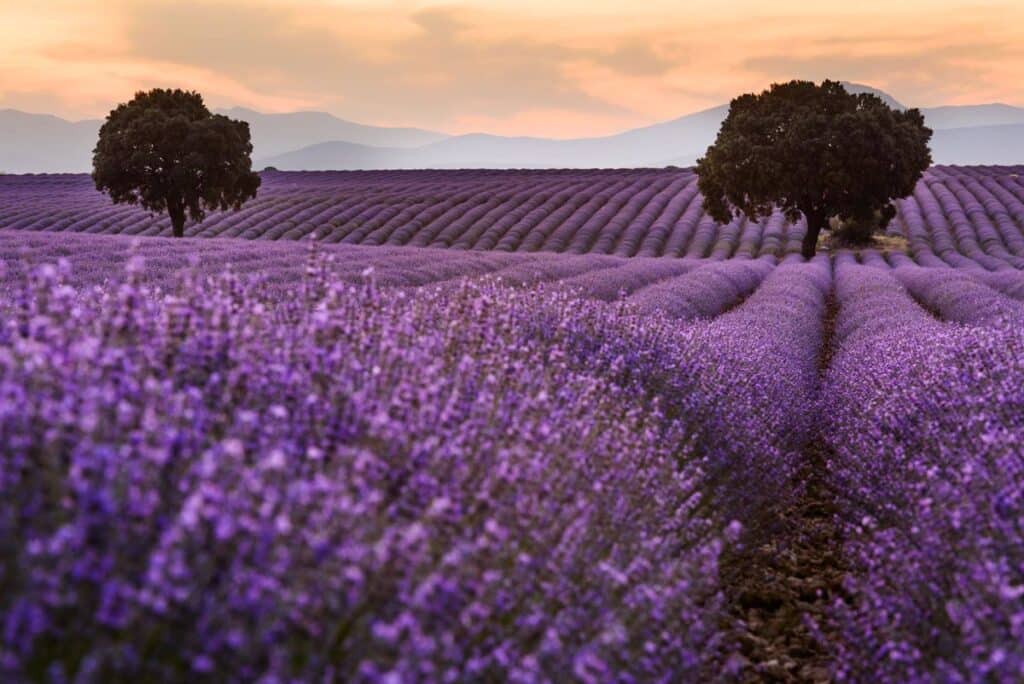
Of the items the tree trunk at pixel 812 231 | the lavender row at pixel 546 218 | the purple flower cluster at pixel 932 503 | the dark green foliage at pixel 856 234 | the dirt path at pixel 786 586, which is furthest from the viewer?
the dark green foliage at pixel 856 234

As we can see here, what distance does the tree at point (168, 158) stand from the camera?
27.3 metres

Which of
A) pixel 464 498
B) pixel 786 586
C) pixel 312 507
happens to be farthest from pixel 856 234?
pixel 312 507

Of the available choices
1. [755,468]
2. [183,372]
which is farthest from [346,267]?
[183,372]

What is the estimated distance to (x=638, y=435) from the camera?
14.8ft

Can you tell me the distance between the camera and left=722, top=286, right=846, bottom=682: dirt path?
4.58 meters

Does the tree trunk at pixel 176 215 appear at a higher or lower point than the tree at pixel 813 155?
lower

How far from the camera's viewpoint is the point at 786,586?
5.49 meters

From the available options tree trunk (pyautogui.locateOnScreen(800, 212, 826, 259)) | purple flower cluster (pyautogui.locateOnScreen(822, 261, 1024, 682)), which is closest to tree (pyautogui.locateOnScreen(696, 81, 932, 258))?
tree trunk (pyautogui.locateOnScreen(800, 212, 826, 259))

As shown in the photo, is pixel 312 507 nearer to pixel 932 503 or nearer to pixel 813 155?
pixel 932 503

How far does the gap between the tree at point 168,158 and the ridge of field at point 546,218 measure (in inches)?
164

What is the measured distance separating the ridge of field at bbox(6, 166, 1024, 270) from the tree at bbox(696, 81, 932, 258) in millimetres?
2019

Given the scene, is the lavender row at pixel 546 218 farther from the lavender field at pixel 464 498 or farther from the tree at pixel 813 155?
the lavender field at pixel 464 498

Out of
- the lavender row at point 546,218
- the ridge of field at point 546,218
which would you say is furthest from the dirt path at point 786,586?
the ridge of field at point 546,218

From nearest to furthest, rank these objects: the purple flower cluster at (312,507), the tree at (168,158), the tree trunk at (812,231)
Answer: the purple flower cluster at (312,507) → the tree at (168,158) → the tree trunk at (812,231)
